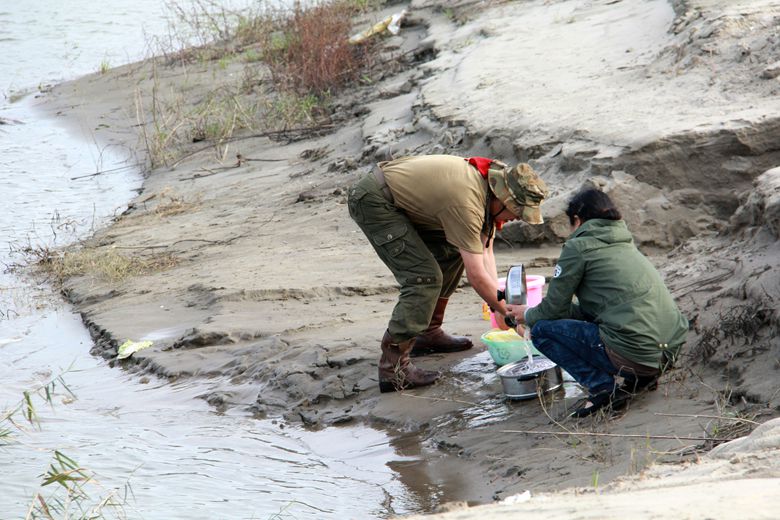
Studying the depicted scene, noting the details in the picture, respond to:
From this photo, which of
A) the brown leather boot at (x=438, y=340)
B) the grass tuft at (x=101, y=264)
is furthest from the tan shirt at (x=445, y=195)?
the grass tuft at (x=101, y=264)

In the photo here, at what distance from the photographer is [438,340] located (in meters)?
5.69

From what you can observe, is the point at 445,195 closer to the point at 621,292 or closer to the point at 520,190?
the point at 520,190

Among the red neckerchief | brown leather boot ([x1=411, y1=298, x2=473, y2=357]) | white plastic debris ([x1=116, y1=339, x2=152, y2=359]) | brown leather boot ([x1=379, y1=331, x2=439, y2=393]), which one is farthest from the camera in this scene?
white plastic debris ([x1=116, y1=339, x2=152, y2=359])

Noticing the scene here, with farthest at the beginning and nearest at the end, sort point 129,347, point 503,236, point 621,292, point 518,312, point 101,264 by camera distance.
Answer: point 101,264, point 503,236, point 129,347, point 518,312, point 621,292

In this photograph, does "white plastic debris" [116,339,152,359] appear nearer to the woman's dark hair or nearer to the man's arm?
the man's arm

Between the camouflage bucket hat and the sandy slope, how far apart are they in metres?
0.95

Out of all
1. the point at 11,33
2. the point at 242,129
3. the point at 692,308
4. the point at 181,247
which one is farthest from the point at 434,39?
the point at 11,33

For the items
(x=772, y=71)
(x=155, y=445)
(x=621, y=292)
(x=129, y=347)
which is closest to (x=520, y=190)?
(x=621, y=292)

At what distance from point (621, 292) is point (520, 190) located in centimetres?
72

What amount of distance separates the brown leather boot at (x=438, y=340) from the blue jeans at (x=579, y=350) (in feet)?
3.95

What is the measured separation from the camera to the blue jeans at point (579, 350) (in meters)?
4.35

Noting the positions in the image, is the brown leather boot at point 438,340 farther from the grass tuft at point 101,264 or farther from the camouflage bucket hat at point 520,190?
the grass tuft at point 101,264

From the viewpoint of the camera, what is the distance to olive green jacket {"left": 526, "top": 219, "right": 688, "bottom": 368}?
420 centimetres

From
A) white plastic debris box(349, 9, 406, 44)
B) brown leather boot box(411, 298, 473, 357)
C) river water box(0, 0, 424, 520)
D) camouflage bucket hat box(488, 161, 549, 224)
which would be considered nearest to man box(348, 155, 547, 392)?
camouflage bucket hat box(488, 161, 549, 224)
